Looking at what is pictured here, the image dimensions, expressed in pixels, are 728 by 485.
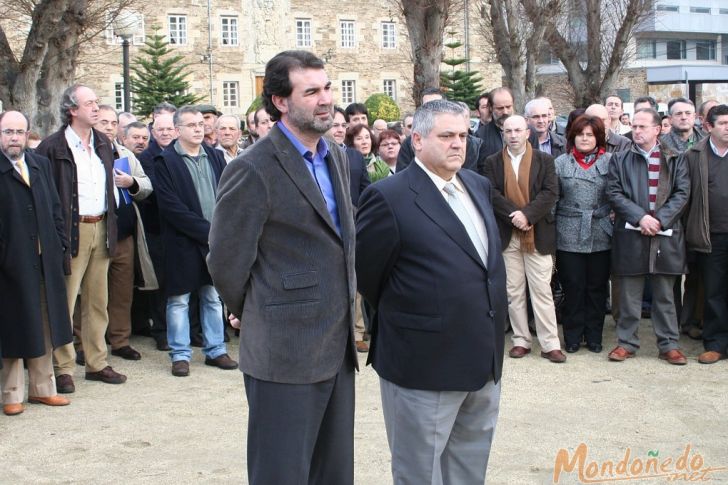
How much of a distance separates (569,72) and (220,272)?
26205 millimetres

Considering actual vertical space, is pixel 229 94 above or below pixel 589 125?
above

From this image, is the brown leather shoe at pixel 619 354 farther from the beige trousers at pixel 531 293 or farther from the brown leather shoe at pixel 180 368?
the brown leather shoe at pixel 180 368

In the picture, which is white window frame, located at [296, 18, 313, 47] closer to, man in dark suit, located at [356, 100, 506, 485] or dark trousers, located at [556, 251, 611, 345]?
dark trousers, located at [556, 251, 611, 345]

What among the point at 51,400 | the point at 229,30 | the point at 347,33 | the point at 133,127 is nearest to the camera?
the point at 51,400

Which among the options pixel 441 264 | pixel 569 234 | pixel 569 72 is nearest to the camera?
pixel 441 264

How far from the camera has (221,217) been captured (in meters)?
3.73

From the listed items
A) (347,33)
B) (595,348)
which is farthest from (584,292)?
(347,33)

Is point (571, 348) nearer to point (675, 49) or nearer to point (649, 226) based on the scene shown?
point (649, 226)

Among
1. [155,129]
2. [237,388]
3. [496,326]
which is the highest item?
[155,129]

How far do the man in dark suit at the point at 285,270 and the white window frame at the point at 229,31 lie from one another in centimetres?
4439

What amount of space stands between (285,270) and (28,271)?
3649mm

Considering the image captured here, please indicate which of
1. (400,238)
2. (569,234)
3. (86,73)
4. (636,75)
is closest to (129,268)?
(569,234)

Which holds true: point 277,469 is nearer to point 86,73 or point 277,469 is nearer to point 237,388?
point 237,388

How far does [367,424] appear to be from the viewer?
20.8ft
